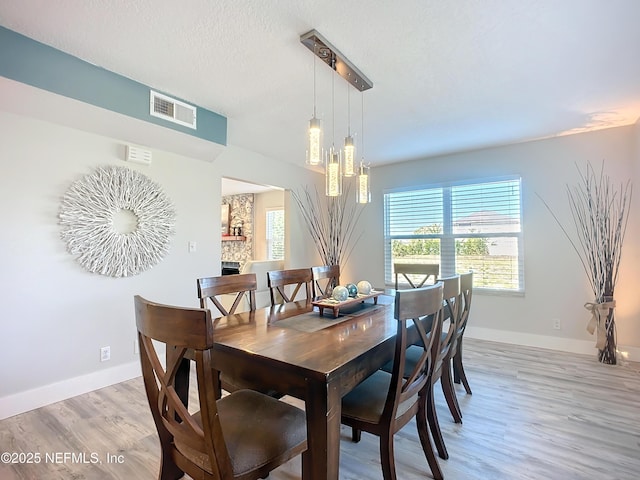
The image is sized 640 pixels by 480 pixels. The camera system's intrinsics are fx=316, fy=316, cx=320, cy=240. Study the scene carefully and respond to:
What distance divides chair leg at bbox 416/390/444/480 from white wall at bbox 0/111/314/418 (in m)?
2.55

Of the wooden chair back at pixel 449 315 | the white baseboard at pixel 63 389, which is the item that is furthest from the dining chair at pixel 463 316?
the white baseboard at pixel 63 389

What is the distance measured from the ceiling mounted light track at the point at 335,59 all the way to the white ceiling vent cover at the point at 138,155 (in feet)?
5.93

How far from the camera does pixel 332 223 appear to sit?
205 inches

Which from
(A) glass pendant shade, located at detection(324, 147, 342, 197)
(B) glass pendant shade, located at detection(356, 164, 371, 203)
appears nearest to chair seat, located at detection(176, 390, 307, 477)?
(A) glass pendant shade, located at detection(324, 147, 342, 197)

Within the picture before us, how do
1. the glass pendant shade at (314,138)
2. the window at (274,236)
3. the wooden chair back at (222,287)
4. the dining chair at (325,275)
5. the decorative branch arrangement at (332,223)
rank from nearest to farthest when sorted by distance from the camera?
Result: the glass pendant shade at (314,138)
the wooden chair back at (222,287)
the dining chair at (325,275)
the decorative branch arrangement at (332,223)
the window at (274,236)

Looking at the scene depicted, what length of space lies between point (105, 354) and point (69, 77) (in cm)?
216

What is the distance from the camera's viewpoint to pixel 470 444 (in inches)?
74.8

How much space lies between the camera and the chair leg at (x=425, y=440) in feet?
5.21

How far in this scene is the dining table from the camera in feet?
3.64

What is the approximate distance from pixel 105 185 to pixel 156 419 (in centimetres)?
214

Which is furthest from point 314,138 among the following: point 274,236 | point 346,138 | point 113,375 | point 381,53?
point 274,236

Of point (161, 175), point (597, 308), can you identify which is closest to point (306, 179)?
point (161, 175)

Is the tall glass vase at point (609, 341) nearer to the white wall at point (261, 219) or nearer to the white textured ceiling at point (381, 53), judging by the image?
the white textured ceiling at point (381, 53)

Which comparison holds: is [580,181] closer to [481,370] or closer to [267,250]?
[481,370]
